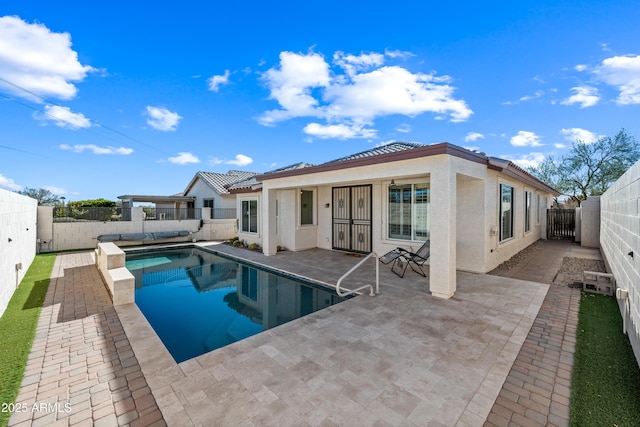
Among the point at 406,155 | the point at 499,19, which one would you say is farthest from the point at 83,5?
the point at 499,19

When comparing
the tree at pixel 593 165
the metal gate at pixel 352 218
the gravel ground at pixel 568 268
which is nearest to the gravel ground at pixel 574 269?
the gravel ground at pixel 568 268

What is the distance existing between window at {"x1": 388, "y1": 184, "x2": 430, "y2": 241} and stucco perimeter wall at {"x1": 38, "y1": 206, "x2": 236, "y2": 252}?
1181 cm

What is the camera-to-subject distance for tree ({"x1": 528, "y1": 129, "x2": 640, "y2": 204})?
73.9ft

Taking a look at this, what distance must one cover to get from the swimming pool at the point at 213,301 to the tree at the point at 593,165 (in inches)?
1148

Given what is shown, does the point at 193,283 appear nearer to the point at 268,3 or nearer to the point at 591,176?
the point at 268,3

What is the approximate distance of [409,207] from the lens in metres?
9.79

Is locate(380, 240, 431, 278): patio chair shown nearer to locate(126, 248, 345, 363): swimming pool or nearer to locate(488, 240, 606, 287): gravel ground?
locate(488, 240, 606, 287): gravel ground

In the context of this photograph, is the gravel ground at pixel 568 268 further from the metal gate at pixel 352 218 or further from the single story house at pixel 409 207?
the metal gate at pixel 352 218

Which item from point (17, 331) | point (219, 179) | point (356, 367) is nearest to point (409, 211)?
point (356, 367)

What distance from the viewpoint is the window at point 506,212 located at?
31.3 feet

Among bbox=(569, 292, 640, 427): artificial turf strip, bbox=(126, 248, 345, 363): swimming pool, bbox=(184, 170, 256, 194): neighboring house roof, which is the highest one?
bbox=(184, 170, 256, 194): neighboring house roof

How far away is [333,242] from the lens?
42.0 feet

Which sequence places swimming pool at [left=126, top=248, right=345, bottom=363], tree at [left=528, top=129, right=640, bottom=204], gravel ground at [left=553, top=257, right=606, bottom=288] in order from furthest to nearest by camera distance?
tree at [left=528, top=129, right=640, bottom=204], gravel ground at [left=553, top=257, right=606, bottom=288], swimming pool at [left=126, top=248, right=345, bottom=363]

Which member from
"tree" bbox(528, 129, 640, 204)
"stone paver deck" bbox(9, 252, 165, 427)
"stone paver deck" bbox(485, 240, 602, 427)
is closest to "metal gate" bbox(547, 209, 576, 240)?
"tree" bbox(528, 129, 640, 204)
